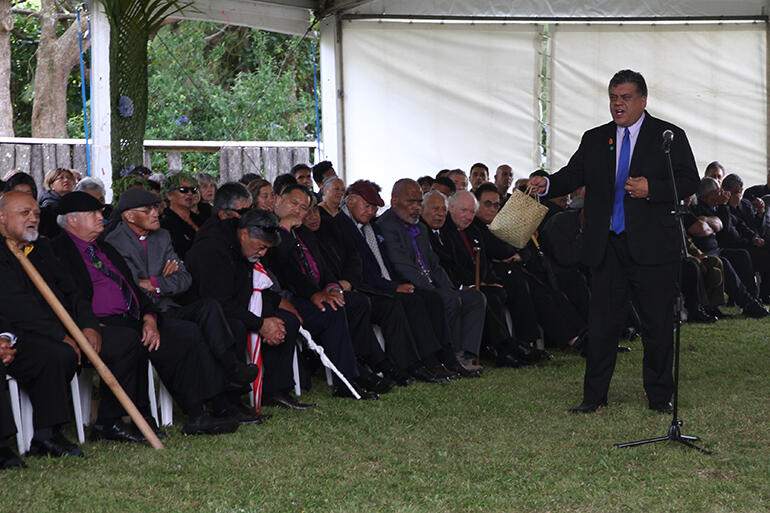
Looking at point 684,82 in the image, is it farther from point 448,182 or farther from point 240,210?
point 240,210

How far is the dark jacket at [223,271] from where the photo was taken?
19.4 feet

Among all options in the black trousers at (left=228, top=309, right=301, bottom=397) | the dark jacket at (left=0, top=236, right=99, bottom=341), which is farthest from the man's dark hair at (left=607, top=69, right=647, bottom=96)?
the dark jacket at (left=0, top=236, right=99, bottom=341)

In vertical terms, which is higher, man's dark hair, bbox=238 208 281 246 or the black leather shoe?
man's dark hair, bbox=238 208 281 246

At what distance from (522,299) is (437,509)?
4.49 meters

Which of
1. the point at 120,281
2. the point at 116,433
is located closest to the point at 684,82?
the point at 120,281

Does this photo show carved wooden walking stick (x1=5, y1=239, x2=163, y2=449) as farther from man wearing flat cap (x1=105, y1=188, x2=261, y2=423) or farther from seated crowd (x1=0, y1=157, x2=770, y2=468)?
man wearing flat cap (x1=105, y1=188, x2=261, y2=423)

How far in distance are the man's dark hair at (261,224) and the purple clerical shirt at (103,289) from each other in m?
0.87

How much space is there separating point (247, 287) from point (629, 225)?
2.30 meters

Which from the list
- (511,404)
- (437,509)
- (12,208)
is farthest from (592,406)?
(12,208)

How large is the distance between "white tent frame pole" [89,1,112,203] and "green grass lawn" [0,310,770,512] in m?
3.20

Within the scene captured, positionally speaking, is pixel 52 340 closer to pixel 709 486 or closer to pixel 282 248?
pixel 282 248

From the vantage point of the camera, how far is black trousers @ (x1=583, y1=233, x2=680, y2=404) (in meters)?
5.62

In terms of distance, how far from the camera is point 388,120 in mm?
11539

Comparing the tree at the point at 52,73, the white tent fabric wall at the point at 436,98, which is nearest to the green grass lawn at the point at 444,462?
the white tent fabric wall at the point at 436,98
